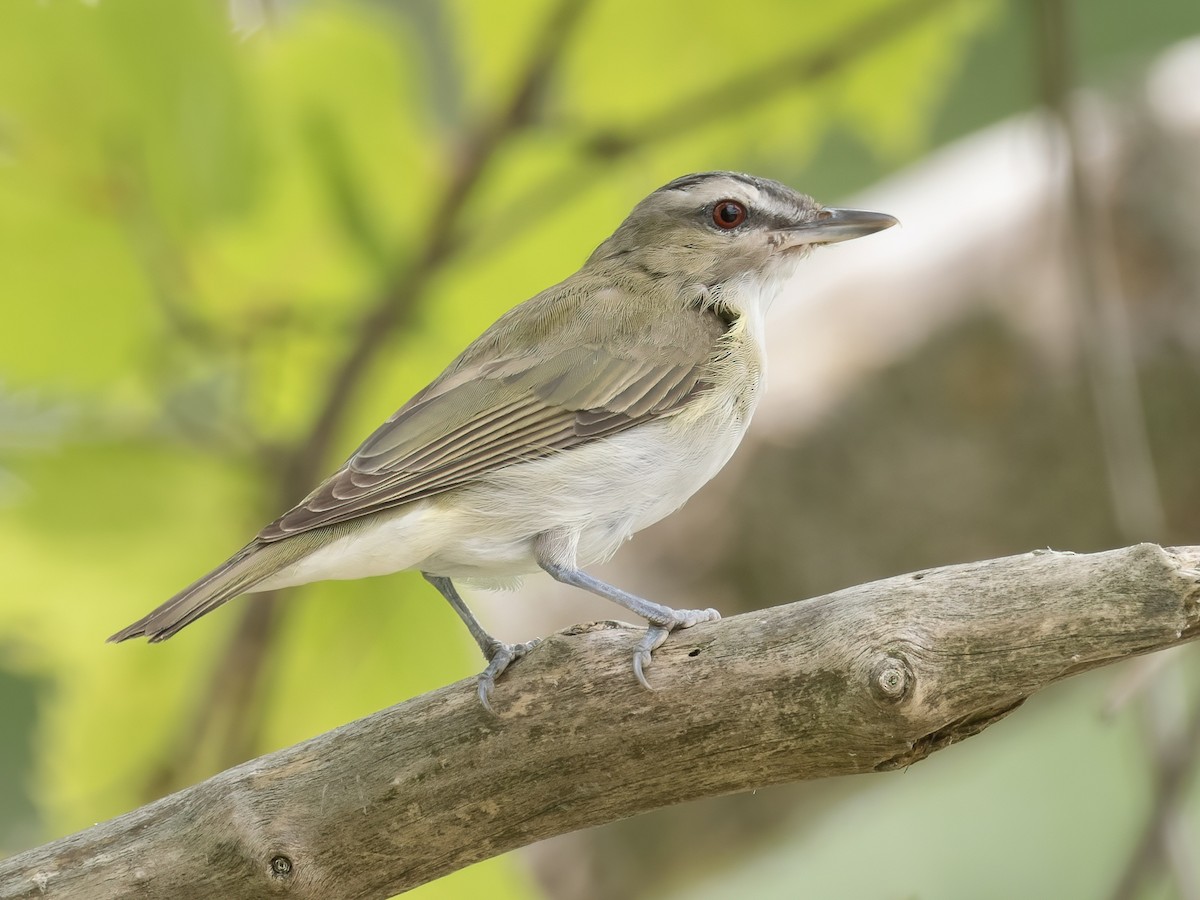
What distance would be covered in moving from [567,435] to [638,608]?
0.60 m

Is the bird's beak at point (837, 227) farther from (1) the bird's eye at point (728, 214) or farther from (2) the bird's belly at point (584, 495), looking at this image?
(2) the bird's belly at point (584, 495)

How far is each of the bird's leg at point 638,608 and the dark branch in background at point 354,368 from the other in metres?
0.95

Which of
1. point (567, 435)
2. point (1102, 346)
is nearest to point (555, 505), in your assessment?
point (567, 435)

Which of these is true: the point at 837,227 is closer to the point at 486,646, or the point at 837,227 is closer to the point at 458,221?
the point at 458,221

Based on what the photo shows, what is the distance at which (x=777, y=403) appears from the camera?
547cm

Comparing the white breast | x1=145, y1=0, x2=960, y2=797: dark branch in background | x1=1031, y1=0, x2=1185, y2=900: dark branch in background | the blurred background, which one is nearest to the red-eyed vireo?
the white breast

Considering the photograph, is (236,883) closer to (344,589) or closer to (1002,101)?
(344,589)

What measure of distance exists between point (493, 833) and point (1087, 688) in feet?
13.9

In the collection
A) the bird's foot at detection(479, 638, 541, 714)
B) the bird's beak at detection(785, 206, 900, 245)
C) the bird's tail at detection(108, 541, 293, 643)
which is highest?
the bird's beak at detection(785, 206, 900, 245)

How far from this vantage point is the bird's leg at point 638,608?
2.51 metres

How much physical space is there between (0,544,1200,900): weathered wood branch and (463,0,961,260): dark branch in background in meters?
1.67

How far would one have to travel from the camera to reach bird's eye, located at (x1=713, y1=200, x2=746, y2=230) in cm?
379

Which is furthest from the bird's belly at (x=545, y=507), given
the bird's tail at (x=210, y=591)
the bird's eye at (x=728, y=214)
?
the bird's eye at (x=728, y=214)

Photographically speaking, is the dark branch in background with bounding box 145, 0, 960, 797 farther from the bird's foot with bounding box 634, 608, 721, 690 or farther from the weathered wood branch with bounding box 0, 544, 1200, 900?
the bird's foot with bounding box 634, 608, 721, 690
